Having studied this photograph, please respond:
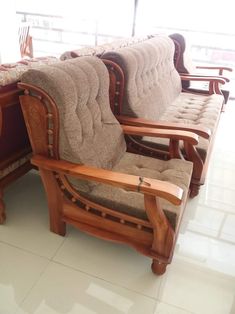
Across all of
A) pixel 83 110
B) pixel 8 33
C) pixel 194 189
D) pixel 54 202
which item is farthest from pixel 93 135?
pixel 8 33

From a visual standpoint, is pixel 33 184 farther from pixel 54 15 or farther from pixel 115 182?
pixel 54 15

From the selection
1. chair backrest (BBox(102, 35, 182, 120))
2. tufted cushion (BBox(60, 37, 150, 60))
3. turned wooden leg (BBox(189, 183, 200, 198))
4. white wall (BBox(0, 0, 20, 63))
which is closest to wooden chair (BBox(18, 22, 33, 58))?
white wall (BBox(0, 0, 20, 63))

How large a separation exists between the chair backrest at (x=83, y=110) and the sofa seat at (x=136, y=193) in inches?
4.5

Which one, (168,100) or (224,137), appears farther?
(224,137)

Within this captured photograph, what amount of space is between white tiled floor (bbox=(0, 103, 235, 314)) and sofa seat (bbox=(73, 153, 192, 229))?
1.15 ft

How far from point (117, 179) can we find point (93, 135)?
41 cm

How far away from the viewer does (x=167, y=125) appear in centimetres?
194

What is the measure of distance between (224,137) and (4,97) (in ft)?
8.08

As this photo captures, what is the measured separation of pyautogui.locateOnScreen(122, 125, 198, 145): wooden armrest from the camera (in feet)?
5.77

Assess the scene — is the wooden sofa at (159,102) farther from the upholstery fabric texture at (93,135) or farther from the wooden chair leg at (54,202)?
the wooden chair leg at (54,202)

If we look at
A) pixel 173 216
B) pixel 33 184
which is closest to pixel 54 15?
pixel 33 184

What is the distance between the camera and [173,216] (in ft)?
4.43

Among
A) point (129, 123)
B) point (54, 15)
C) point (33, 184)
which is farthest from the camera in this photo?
point (54, 15)

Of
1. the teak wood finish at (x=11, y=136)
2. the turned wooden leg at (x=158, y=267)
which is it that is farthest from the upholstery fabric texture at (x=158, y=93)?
the turned wooden leg at (x=158, y=267)
